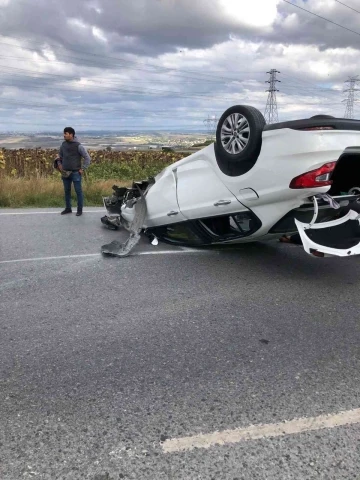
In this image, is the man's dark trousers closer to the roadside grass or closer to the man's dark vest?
the man's dark vest

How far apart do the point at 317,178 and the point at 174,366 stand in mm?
2213

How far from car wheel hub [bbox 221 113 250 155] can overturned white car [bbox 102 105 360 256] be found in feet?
0.03

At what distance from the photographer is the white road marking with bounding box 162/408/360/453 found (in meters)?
2.20

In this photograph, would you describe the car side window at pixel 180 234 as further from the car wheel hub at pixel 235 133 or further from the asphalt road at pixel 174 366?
the car wheel hub at pixel 235 133

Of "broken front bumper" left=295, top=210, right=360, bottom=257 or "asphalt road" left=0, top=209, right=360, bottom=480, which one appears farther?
"broken front bumper" left=295, top=210, right=360, bottom=257

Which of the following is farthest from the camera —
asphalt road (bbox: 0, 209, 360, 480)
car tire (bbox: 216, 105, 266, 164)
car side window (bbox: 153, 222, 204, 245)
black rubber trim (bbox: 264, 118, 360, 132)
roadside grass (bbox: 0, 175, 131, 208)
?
roadside grass (bbox: 0, 175, 131, 208)

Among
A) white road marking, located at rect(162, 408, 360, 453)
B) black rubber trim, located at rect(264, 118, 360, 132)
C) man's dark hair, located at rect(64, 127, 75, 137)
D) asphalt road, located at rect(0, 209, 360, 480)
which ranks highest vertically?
man's dark hair, located at rect(64, 127, 75, 137)

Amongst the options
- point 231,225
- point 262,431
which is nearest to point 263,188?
point 231,225

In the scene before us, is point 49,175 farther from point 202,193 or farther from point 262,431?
point 262,431

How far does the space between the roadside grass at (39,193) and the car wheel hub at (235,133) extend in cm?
596

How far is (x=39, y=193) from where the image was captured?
406 inches

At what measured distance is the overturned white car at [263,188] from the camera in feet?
13.1

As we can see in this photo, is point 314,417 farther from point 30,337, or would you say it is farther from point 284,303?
point 30,337

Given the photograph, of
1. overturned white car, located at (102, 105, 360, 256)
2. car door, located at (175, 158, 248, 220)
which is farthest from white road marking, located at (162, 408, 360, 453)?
car door, located at (175, 158, 248, 220)
